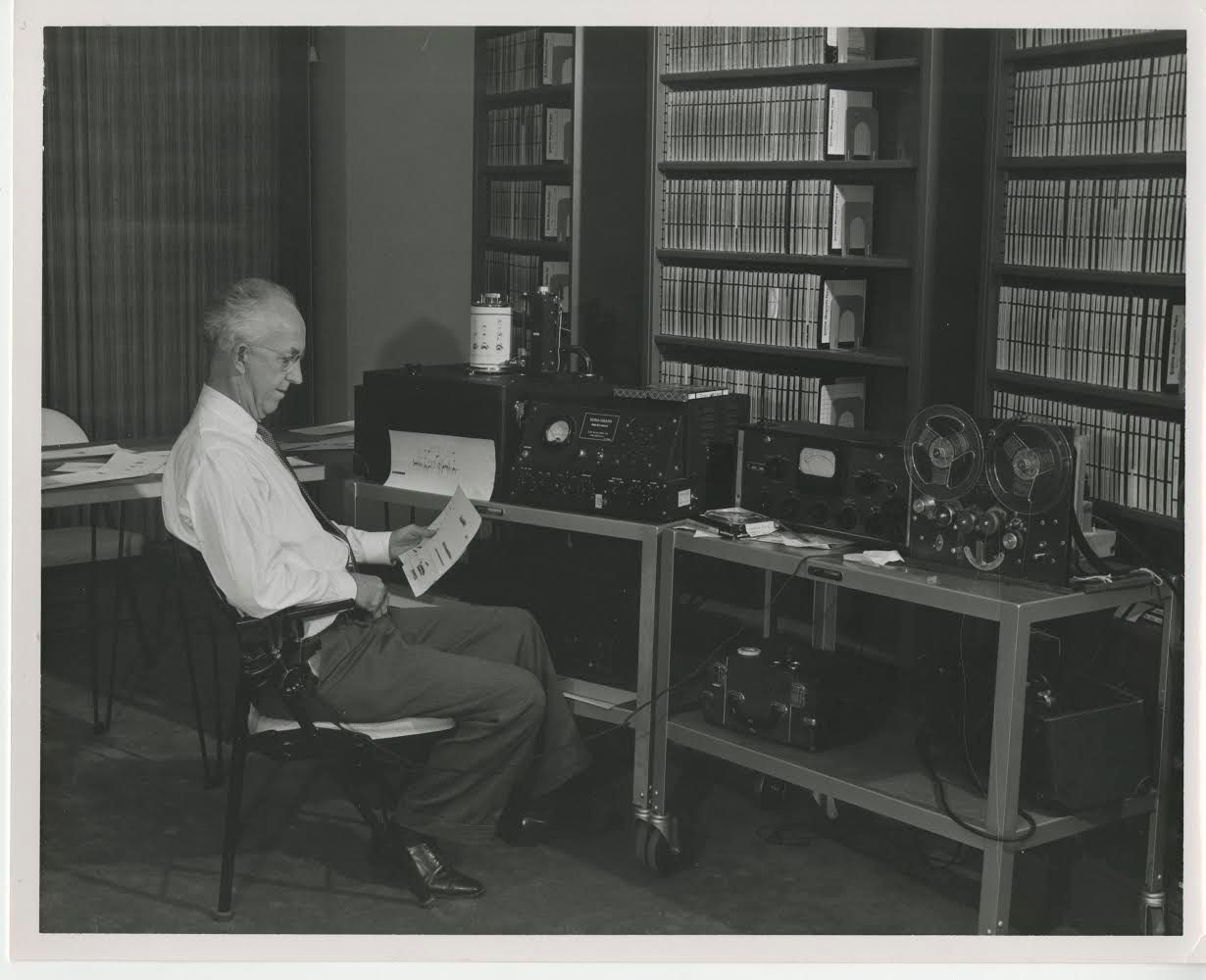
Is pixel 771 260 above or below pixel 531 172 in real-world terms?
below

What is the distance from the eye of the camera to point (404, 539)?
3.33 metres

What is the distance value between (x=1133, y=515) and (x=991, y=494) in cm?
65

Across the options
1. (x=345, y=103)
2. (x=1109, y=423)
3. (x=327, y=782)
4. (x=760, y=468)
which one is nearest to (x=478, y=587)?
(x=327, y=782)

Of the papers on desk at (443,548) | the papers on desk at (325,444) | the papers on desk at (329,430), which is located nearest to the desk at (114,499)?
the papers on desk at (325,444)

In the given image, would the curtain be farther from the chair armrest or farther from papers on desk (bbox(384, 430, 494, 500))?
the chair armrest

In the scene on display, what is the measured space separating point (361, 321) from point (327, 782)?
2.35 meters

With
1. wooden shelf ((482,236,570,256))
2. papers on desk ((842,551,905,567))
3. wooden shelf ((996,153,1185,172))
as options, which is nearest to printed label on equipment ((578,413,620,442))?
papers on desk ((842,551,905,567))

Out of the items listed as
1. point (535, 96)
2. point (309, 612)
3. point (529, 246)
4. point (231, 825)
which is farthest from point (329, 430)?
point (231, 825)

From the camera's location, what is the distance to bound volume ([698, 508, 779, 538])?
125 inches

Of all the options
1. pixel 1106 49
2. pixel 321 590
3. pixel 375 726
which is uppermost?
pixel 1106 49

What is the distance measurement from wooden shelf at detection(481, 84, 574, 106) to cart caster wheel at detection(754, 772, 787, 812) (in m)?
2.32

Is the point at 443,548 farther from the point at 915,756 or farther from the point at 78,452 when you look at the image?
the point at 78,452

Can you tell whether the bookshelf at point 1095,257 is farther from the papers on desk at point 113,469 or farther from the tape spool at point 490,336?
the papers on desk at point 113,469

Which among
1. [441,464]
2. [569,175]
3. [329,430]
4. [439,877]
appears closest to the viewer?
[439,877]
